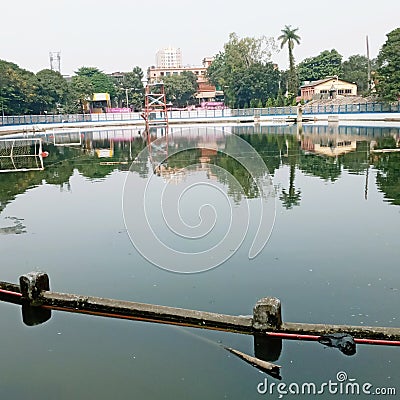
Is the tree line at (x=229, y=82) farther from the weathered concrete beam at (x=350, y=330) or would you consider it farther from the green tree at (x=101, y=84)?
the weathered concrete beam at (x=350, y=330)

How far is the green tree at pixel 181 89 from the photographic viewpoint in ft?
260

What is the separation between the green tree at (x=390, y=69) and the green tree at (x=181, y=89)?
40379 mm

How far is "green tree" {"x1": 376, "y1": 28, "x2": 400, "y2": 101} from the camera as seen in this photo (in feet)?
136

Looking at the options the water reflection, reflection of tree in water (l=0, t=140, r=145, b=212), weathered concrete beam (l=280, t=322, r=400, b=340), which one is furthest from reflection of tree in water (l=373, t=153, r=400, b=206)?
reflection of tree in water (l=0, t=140, r=145, b=212)

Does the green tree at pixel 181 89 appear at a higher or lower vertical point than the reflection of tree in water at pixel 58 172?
higher

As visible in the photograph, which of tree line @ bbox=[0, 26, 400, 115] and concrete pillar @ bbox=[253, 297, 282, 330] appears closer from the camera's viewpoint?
concrete pillar @ bbox=[253, 297, 282, 330]

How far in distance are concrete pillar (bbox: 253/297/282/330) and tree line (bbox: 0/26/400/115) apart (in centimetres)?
4990

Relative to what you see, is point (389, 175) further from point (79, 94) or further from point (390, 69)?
point (79, 94)

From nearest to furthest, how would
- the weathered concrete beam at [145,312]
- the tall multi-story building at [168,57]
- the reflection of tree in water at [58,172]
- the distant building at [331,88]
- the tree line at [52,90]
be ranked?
the weathered concrete beam at [145,312]
the reflection of tree in water at [58,172]
the tree line at [52,90]
the distant building at [331,88]
the tall multi-story building at [168,57]

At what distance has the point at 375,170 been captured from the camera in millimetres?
17203

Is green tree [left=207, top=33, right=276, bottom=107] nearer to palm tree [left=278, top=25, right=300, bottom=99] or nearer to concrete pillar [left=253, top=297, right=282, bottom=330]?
palm tree [left=278, top=25, right=300, bottom=99]

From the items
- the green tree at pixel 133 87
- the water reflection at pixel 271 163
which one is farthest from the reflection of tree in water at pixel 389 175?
the green tree at pixel 133 87

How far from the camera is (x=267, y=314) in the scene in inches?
208

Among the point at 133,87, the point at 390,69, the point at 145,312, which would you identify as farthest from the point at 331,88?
the point at 145,312
